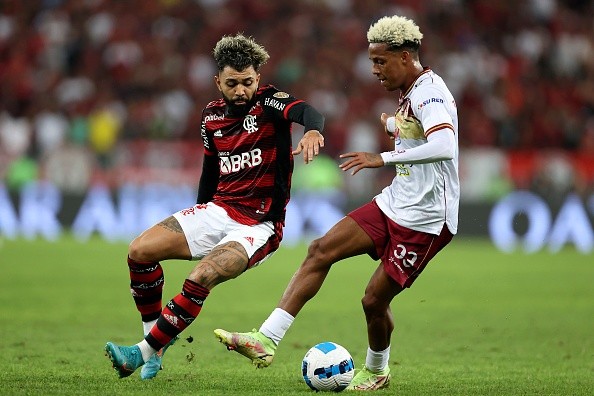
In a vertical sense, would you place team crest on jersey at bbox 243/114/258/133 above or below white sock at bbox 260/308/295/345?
above

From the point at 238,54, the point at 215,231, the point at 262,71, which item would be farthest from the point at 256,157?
the point at 262,71

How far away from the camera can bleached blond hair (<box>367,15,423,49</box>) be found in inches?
263

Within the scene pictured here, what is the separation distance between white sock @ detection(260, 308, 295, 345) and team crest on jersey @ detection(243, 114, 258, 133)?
4.01 feet

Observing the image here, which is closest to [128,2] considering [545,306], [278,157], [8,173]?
[8,173]

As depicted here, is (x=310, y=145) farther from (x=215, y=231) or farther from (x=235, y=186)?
(x=215, y=231)

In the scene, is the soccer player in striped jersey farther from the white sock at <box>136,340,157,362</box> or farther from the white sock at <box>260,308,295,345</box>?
the white sock at <box>136,340,157,362</box>

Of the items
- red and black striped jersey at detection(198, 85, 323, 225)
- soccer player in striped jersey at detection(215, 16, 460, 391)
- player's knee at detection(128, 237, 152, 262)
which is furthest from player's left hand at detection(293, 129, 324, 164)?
player's knee at detection(128, 237, 152, 262)

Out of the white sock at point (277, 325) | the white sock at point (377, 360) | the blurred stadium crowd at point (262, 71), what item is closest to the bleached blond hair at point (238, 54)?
the white sock at point (277, 325)

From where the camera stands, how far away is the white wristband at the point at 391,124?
6.88 meters

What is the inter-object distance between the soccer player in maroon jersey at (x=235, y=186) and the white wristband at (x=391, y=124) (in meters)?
0.54

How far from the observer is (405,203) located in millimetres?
→ 6797

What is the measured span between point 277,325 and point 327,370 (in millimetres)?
411

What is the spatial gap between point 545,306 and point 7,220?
11.4m

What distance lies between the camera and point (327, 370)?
648 cm
